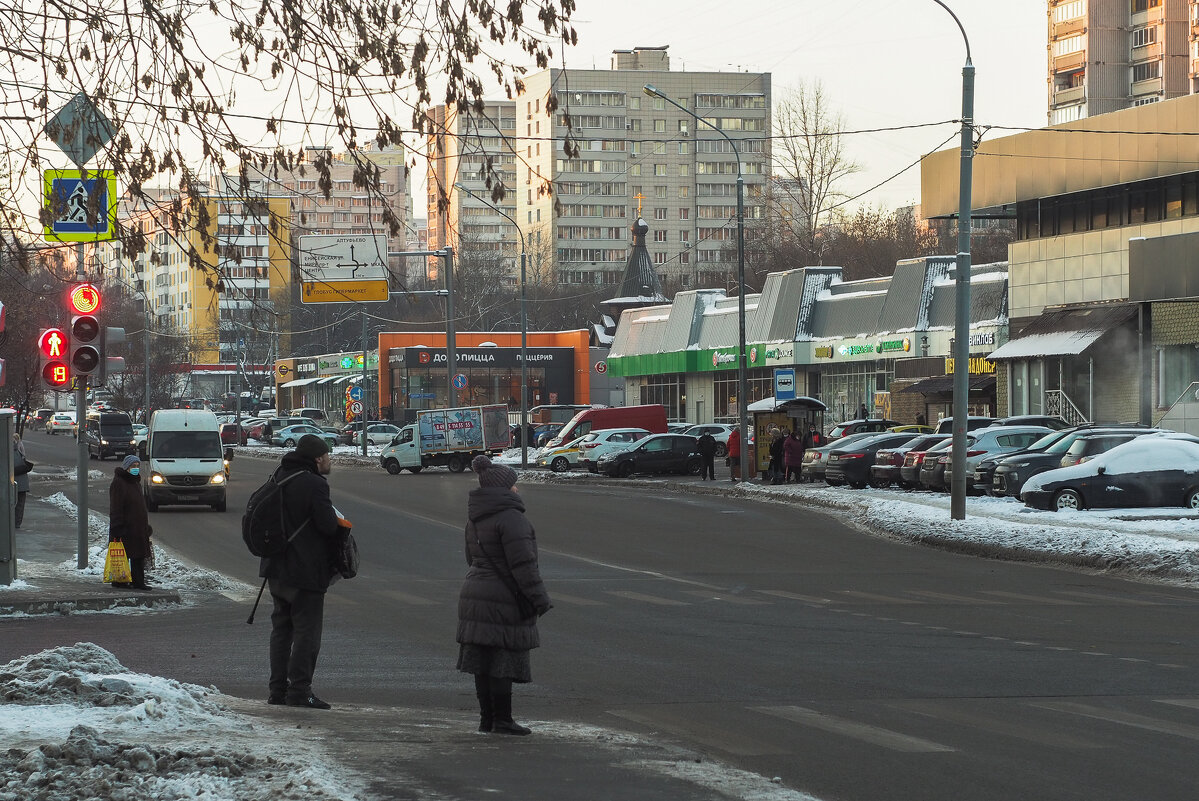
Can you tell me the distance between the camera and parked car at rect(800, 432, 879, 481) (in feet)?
131

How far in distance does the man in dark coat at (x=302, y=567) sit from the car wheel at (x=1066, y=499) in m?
21.4

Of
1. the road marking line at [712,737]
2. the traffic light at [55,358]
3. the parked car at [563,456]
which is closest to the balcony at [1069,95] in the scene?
the parked car at [563,456]

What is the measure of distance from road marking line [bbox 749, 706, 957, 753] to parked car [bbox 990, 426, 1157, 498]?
23020mm

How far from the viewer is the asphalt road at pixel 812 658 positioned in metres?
7.95

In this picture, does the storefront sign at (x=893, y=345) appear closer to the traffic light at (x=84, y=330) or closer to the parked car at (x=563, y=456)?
the parked car at (x=563, y=456)

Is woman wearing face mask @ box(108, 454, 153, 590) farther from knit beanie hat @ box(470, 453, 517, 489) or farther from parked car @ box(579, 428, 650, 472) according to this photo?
parked car @ box(579, 428, 650, 472)

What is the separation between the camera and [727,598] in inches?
661

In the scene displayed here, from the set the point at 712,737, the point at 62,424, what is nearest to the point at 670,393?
the point at 62,424

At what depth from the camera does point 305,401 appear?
4631 inches

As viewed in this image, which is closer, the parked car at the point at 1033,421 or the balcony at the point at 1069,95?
the parked car at the point at 1033,421

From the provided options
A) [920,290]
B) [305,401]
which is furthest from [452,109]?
[305,401]

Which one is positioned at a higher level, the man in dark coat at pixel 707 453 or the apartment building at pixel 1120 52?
the apartment building at pixel 1120 52

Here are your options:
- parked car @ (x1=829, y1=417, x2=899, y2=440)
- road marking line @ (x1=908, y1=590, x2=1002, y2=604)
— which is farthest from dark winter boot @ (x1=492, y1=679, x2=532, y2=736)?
parked car @ (x1=829, y1=417, x2=899, y2=440)

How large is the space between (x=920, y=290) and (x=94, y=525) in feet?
128
